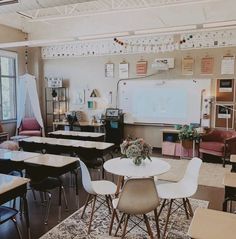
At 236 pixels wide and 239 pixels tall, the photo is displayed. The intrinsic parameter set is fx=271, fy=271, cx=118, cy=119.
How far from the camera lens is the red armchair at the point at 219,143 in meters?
5.75

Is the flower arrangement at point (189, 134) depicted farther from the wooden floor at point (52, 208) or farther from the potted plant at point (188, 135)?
the wooden floor at point (52, 208)

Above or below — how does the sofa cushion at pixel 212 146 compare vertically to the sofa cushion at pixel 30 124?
below

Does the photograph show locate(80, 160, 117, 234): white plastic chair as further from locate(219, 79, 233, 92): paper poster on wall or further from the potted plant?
locate(219, 79, 233, 92): paper poster on wall

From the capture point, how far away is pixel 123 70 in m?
7.52

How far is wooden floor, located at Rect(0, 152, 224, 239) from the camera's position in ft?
10.4

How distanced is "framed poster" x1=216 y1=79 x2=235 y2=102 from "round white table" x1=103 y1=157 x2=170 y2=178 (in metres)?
3.76

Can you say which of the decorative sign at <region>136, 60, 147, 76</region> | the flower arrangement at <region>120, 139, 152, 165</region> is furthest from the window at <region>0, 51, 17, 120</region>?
the flower arrangement at <region>120, 139, 152, 165</region>

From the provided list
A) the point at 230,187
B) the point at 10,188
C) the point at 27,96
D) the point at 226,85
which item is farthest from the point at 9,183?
the point at 27,96

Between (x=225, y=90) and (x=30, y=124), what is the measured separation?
5.43m

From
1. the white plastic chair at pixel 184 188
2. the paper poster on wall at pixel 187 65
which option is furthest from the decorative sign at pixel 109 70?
the white plastic chair at pixel 184 188

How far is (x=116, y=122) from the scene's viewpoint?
7324 mm

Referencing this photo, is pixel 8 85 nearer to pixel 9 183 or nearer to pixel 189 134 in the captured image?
pixel 189 134

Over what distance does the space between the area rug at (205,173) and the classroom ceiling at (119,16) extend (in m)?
2.73

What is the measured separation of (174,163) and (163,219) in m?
2.81
